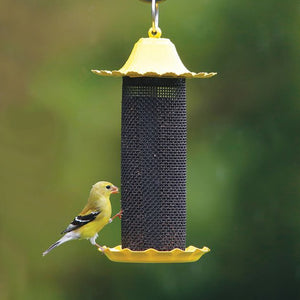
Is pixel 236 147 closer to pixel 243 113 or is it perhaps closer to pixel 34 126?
pixel 243 113

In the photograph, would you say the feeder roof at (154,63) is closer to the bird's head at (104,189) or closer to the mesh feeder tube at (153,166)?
the mesh feeder tube at (153,166)

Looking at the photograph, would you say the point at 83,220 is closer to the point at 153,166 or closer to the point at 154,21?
the point at 153,166

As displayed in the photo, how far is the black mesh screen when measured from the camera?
7.93m

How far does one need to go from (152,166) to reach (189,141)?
375 cm

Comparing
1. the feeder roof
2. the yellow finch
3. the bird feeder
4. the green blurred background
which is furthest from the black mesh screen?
the green blurred background

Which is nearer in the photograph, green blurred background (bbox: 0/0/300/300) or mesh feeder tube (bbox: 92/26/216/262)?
mesh feeder tube (bbox: 92/26/216/262)

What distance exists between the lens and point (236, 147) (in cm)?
1167

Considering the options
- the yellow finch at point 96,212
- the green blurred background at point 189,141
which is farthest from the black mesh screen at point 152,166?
the green blurred background at point 189,141

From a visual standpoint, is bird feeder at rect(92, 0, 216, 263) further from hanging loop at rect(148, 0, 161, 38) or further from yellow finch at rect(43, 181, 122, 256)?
hanging loop at rect(148, 0, 161, 38)

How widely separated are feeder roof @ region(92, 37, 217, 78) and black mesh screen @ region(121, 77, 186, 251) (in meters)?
0.27

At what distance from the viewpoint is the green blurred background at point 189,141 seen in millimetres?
11609

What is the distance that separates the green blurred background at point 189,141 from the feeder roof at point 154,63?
3.69 m

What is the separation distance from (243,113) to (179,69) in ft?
13.8

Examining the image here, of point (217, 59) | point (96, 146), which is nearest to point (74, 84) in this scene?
point (96, 146)
